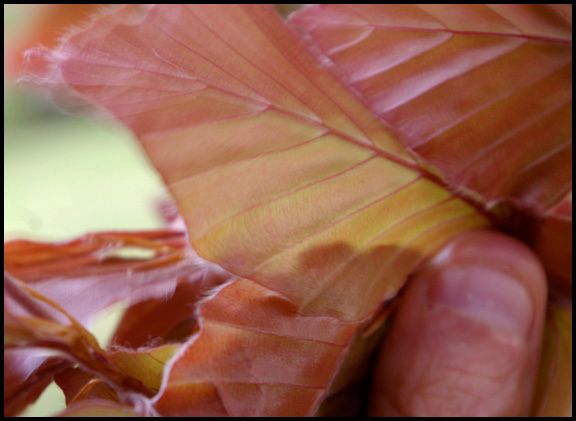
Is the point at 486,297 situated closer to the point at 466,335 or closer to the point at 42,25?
the point at 466,335

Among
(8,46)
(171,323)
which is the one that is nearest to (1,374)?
(171,323)

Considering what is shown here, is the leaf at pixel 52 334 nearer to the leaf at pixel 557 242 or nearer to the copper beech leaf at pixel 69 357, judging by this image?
the copper beech leaf at pixel 69 357

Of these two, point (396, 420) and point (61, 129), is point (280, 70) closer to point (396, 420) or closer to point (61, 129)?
point (396, 420)

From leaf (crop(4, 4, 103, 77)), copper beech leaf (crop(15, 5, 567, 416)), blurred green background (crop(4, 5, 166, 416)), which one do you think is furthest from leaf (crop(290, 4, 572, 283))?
blurred green background (crop(4, 5, 166, 416))

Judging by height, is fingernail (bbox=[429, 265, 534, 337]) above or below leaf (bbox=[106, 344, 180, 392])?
below

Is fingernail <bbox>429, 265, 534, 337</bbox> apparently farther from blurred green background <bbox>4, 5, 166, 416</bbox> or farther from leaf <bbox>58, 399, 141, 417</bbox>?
blurred green background <bbox>4, 5, 166, 416</bbox>

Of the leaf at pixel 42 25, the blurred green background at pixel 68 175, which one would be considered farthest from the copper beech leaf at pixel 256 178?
the blurred green background at pixel 68 175

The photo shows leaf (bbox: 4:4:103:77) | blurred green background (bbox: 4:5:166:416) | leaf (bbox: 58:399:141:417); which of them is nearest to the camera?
leaf (bbox: 58:399:141:417)
